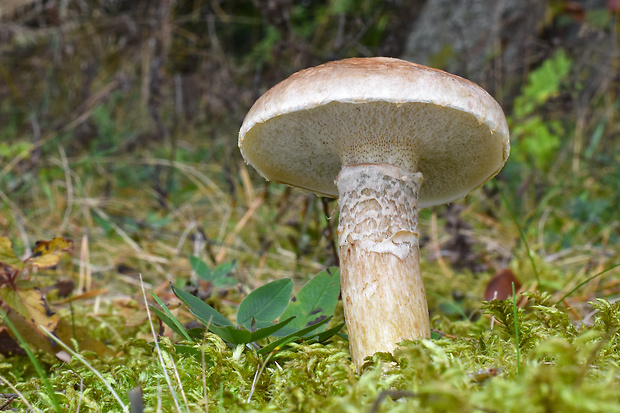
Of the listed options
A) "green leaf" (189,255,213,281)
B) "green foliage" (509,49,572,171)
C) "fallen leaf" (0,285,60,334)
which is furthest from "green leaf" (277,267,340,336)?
"green foliage" (509,49,572,171)

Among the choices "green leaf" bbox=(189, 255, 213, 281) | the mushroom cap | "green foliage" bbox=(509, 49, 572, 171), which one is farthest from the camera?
"green foliage" bbox=(509, 49, 572, 171)

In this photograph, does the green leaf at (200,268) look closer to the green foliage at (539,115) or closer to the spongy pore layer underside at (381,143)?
the spongy pore layer underside at (381,143)

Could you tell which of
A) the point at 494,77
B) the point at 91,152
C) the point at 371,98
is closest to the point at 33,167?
the point at 91,152

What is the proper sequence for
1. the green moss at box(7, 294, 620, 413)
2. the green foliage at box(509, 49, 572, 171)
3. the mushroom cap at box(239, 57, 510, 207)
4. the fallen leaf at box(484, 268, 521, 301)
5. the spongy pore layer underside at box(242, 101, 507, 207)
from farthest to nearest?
the green foliage at box(509, 49, 572, 171), the fallen leaf at box(484, 268, 521, 301), the spongy pore layer underside at box(242, 101, 507, 207), the mushroom cap at box(239, 57, 510, 207), the green moss at box(7, 294, 620, 413)

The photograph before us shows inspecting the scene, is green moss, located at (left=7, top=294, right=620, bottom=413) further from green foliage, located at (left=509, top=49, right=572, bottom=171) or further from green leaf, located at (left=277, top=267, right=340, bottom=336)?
green foliage, located at (left=509, top=49, right=572, bottom=171)

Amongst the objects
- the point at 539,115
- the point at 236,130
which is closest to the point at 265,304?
the point at 236,130

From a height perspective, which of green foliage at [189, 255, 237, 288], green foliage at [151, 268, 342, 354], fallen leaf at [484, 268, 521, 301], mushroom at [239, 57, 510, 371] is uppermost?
mushroom at [239, 57, 510, 371]

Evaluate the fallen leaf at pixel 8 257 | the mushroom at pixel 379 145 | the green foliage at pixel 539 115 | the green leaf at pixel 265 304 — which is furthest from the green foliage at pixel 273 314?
the green foliage at pixel 539 115

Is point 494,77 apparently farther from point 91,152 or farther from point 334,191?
point 91,152

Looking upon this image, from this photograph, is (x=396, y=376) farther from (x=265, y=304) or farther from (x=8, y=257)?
(x=8, y=257)
